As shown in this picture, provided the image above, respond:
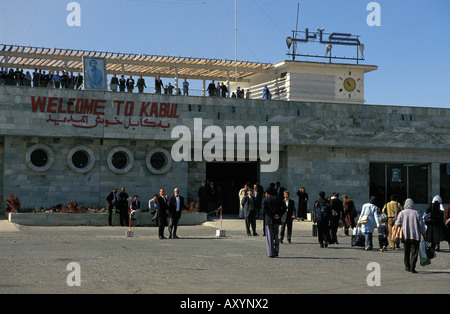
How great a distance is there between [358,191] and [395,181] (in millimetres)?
2536

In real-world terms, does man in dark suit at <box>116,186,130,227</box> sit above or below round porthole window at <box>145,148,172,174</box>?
below

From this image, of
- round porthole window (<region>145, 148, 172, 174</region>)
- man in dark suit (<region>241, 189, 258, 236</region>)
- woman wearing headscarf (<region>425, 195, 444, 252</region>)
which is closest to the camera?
woman wearing headscarf (<region>425, 195, 444, 252</region>)

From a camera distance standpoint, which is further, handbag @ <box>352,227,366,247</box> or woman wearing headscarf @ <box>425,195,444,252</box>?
handbag @ <box>352,227,366,247</box>

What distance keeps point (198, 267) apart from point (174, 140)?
18.4 m

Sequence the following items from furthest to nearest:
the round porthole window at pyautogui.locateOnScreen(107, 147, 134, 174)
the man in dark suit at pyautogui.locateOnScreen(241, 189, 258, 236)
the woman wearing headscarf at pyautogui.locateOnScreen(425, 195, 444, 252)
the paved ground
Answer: the round porthole window at pyautogui.locateOnScreen(107, 147, 134, 174) < the man in dark suit at pyautogui.locateOnScreen(241, 189, 258, 236) < the woman wearing headscarf at pyautogui.locateOnScreen(425, 195, 444, 252) < the paved ground

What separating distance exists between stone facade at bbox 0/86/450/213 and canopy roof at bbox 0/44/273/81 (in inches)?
109

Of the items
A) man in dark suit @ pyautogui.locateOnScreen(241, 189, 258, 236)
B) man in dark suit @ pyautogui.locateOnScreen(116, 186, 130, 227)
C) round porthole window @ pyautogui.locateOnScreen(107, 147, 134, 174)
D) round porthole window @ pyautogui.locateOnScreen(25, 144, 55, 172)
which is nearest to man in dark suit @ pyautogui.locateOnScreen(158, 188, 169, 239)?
man in dark suit @ pyautogui.locateOnScreen(241, 189, 258, 236)

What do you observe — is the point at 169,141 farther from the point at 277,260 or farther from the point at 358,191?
the point at 277,260

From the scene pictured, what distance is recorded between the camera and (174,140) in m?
31.8

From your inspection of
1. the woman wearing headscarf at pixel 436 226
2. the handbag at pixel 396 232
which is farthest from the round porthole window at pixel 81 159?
the woman wearing headscarf at pixel 436 226

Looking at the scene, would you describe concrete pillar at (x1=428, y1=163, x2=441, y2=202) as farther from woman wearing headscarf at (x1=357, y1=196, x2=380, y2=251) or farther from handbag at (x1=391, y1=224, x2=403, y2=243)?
handbag at (x1=391, y1=224, x2=403, y2=243)

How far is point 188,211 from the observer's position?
29750 mm

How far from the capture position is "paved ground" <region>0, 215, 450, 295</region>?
11.0 meters
